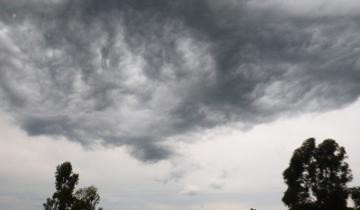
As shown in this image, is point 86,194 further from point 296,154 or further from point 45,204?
point 296,154

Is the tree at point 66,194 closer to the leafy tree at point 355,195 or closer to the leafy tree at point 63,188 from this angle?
the leafy tree at point 63,188

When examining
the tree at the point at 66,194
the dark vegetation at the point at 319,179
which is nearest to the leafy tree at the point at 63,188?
the tree at the point at 66,194

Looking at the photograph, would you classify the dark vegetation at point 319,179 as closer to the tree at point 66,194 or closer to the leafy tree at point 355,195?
the leafy tree at point 355,195

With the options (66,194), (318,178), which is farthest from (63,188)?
(318,178)

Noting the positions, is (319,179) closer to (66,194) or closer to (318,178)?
(318,178)

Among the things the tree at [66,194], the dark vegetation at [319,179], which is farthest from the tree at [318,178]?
the tree at [66,194]

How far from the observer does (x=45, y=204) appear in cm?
7388

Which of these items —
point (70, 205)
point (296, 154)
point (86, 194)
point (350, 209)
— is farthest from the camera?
point (86, 194)

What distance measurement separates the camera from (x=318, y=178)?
67188mm

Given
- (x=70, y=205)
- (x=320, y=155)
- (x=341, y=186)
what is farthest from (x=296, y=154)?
(x=70, y=205)

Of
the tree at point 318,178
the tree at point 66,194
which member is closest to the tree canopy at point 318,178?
the tree at point 318,178

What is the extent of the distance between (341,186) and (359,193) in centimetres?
473

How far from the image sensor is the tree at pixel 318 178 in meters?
65.2

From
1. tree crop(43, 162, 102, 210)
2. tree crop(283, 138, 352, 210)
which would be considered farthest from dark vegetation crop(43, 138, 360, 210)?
tree crop(43, 162, 102, 210)
